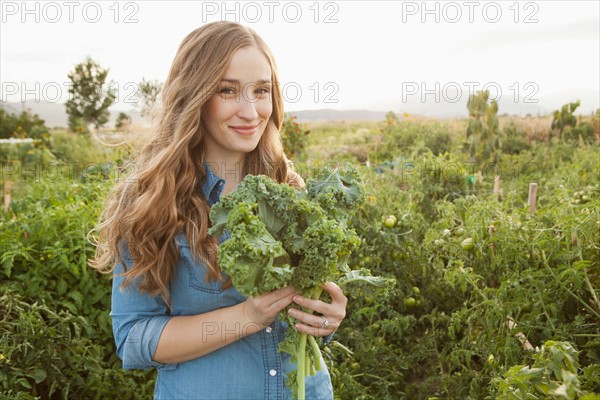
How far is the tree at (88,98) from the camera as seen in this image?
19984 millimetres

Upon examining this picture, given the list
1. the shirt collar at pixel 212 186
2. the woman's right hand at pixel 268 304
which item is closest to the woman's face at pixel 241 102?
the shirt collar at pixel 212 186

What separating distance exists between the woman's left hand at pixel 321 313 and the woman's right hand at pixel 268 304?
3cm

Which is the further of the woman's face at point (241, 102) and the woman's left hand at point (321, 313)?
the woman's face at point (241, 102)

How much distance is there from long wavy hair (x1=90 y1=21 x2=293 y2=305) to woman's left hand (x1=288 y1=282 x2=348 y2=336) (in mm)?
323

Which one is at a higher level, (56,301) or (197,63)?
(197,63)

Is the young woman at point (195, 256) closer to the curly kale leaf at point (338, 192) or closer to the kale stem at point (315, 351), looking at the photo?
the kale stem at point (315, 351)

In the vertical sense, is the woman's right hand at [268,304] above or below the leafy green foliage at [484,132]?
below

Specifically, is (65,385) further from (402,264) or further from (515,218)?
(515,218)

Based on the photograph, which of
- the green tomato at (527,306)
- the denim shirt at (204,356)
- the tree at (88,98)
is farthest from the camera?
the tree at (88,98)

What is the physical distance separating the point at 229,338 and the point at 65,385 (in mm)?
2104

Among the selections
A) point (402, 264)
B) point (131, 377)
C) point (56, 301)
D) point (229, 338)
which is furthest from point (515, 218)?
point (56, 301)

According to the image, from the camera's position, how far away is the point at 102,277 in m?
3.98

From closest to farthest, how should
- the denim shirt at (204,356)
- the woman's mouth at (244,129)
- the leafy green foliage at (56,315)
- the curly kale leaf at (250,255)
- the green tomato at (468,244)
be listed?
the curly kale leaf at (250,255), the denim shirt at (204,356), the woman's mouth at (244,129), the leafy green foliage at (56,315), the green tomato at (468,244)

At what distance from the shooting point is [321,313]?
5.83 feet
